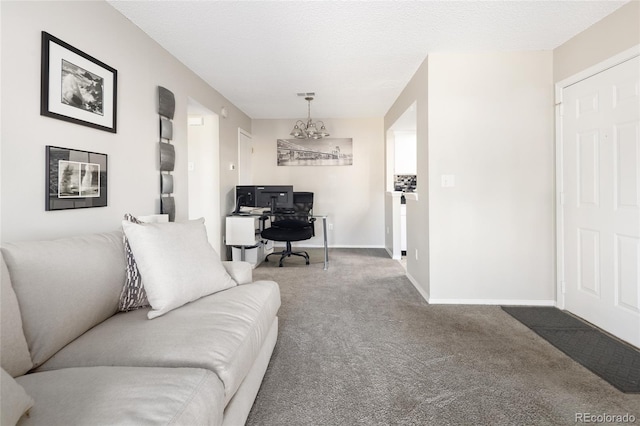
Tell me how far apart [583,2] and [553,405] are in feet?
8.39

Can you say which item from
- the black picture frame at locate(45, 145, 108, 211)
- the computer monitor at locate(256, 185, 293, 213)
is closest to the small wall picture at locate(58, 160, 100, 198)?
the black picture frame at locate(45, 145, 108, 211)

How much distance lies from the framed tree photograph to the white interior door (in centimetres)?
356

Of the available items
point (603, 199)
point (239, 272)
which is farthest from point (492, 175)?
point (239, 272)

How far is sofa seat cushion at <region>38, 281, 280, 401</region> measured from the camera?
Answer: 44.2 inches

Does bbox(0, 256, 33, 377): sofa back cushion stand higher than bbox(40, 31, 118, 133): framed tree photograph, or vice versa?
bbox(40, 31, 118, 133): framed tree photograph

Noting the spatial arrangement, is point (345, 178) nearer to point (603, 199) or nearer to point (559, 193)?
point (559, 193)

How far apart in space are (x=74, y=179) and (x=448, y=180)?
2.87 metres

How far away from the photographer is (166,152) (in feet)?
8.82

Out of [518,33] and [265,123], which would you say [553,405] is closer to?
[518,33]

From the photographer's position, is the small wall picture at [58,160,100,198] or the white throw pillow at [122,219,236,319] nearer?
the white throw pillow at [122,219,236,319]

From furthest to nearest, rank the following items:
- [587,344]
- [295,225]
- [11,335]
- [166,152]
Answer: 1. [295,225]
2. [166,152]
3. [587,344]
4. [11,335]

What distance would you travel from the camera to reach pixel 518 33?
8.26ft

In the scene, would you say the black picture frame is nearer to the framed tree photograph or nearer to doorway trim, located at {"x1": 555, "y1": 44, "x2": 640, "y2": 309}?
the framed tree photograph

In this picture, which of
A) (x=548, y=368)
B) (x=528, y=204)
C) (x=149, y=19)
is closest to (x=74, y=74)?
(x=149, y=19)
